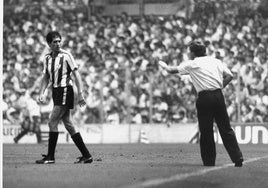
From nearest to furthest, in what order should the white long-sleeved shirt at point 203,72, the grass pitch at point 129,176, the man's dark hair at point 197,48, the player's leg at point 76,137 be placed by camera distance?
1. the grass pitch at point 129,176
2. the white long-sleeved shirt at point 203,72
3. the man's dark hair at point 197,48
4. the player's leg at point 76,137

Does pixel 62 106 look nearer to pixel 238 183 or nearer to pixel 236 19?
pixel 238 183

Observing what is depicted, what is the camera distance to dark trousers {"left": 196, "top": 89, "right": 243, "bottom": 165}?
12180 millimetres

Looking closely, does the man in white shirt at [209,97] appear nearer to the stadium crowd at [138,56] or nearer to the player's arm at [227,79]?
the player's arm at [227,79]

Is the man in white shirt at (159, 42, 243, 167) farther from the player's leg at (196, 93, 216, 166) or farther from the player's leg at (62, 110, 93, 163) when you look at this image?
the player's leg at (62, 110, 93, 163)

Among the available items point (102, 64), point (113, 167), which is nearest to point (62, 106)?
point (113, 167)

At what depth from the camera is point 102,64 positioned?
93.1 ft

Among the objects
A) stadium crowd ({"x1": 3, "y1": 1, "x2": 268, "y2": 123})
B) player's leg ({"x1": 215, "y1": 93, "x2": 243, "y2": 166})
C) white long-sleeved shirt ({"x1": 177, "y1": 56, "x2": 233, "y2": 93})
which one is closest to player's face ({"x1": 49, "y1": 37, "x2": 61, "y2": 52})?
white long-sleeved shirt ({"x1": 177, "y1": 56, "x2": 233, "y2": 93})

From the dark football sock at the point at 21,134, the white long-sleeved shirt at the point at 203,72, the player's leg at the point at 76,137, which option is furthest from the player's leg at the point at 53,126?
the dark football sock at the point at 21,134

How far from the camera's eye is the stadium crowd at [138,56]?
1003 inches

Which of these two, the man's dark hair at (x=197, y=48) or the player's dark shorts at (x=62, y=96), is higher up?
the man's dark hair at (x=197, y=48)

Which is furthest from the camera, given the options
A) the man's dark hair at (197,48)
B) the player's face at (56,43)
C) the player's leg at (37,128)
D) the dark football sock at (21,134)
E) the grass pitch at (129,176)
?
the player's leg at (37,128)

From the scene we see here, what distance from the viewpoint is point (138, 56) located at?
94.7 feet

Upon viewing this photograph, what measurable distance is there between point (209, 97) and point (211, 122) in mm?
397

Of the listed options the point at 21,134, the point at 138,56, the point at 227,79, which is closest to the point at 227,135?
the point at 227,79
